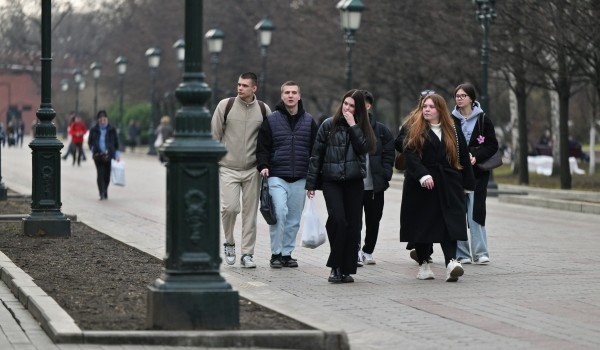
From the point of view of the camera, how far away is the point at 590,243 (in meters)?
17.8

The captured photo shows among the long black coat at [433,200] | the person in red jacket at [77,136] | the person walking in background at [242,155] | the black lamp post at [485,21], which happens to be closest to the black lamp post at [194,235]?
the long black coat at [433,200]

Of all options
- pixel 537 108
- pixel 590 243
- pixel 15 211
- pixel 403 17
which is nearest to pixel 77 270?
pixel 590 243

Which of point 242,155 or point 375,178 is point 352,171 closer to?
point 375,178

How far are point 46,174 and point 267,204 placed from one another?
4.38m

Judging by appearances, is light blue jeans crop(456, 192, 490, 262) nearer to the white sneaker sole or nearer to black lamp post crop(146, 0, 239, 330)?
the white sneaker sole

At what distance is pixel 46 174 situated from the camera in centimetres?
1783

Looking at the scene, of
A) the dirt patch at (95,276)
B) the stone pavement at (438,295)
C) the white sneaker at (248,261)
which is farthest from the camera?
the white sneaker at (248,261)

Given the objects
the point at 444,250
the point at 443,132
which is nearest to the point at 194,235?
the point at 444,250

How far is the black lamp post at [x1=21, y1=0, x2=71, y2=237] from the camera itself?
57.4 feet

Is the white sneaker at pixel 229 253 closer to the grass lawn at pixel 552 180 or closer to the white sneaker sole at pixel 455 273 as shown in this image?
the white sneaker sole at pixel 455 273

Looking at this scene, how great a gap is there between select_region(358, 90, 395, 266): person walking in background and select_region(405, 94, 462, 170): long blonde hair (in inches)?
38.3

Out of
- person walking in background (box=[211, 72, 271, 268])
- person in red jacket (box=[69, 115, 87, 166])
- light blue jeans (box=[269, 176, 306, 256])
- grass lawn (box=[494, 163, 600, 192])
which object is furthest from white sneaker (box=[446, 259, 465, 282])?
person in red jacket (box=[69, 115, 87, 166])

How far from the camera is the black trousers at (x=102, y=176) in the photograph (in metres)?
27.4

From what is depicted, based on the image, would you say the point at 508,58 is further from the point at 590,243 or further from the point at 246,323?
the point at 246,323
